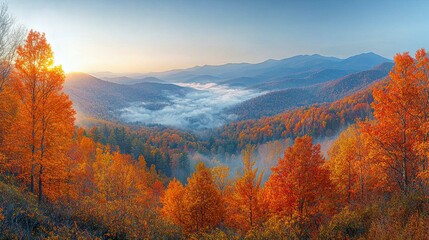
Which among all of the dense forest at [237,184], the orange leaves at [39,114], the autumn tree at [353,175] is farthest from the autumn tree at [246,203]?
the orange leaves at [39,114]

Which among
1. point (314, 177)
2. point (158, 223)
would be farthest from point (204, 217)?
point (314, 177)

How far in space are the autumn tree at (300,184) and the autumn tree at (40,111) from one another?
14930 mm

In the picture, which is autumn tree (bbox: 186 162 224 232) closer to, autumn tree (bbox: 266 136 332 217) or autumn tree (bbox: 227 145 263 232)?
autumn tree (bbox: 227 145 263 232)

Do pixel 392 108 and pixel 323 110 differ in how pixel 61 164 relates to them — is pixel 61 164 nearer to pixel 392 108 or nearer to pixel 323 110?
pixel 392 108

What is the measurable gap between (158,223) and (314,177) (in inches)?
445

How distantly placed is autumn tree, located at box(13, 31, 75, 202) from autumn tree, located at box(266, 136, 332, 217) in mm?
14930

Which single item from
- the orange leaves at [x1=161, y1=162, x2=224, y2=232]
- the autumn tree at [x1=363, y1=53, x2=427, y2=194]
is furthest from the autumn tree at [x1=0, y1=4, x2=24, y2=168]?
the autumn tree at [x1=363, y1=53, x2=427, y2=194]

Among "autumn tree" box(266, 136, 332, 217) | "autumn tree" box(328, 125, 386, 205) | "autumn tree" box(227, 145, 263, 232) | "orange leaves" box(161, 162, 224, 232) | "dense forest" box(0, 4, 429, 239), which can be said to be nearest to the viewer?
"dense forest" box(0, 4, 429, 239)

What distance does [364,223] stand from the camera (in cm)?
1166

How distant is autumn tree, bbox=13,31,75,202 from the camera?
14961mm

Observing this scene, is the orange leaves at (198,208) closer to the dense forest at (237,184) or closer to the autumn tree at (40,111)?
the dense forest at (237,184)

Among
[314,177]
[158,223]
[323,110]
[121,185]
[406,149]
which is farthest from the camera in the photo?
[323,110]

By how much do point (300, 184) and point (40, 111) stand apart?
17869 mm

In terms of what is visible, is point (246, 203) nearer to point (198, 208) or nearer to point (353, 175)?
point (198, 208)
